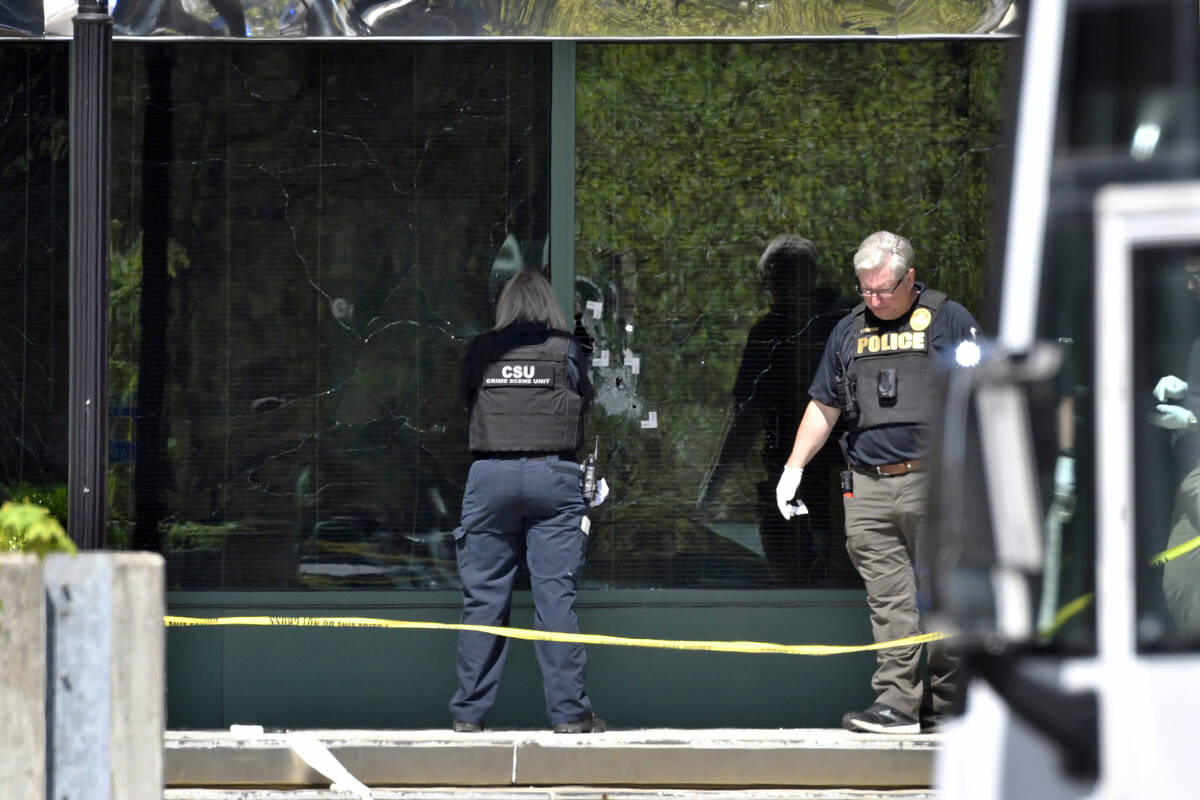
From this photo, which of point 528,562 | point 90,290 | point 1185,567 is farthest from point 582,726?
point 1185,567

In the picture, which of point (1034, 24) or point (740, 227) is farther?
point (740, 227)

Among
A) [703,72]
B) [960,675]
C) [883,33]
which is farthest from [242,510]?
[960,675]

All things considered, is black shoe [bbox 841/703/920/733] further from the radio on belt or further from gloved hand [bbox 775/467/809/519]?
the radio on belt

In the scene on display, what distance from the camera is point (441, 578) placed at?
8.21 metres

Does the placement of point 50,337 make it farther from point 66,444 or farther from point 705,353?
point 705,353

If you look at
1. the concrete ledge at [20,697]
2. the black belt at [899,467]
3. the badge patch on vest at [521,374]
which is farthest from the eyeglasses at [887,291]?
the concrete ledge at [20,697]

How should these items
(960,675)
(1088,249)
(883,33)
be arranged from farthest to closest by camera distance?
(883,33), (960,675), (1088,249)

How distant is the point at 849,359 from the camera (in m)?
7.39

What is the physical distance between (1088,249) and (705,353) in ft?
18.0

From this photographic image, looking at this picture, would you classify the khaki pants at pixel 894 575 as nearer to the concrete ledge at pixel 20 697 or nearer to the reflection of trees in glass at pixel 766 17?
the reflection of trees in glass at pixel 766 17

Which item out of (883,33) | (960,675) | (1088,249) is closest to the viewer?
(1088,249)

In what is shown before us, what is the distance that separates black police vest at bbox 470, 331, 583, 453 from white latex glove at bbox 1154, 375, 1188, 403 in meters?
4.70

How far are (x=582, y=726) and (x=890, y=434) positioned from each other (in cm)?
193

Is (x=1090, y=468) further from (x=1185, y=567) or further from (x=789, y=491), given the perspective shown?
(x=789, y=491)
